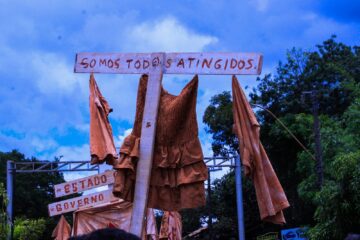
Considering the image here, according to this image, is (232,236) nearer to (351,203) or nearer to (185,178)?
(351,203)

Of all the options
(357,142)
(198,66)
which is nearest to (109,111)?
(198,66)

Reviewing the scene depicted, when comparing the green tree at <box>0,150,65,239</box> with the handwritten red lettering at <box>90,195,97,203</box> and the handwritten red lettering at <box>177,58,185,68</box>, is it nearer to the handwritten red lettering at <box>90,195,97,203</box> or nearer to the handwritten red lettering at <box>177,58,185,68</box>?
the handwritten red lettering at <box>90,195,97,203</box>

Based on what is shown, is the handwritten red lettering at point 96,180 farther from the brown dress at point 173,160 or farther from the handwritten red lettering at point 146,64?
the handwritten red lettering at point 146,64

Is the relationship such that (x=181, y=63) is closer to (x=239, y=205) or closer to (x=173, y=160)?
(x=173, y=160)

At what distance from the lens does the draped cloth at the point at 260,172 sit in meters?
4.88

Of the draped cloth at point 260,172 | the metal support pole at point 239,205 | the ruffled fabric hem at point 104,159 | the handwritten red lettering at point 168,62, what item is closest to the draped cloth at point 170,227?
the ruffled fabric hem at point 104,159

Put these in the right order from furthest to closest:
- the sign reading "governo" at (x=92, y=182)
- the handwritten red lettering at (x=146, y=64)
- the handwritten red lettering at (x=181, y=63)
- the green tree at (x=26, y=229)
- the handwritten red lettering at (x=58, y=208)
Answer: the green tree at (x=26, y=229), the handwritten red lettering at (x=58, y=208), the sign reading "governo" at (x=92, y=182), the handwritten red lettering at (x=146, y=64), the handwritten red lettering at (x=181, y=63)

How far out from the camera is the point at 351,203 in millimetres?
14891

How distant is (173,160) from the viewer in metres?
5.18

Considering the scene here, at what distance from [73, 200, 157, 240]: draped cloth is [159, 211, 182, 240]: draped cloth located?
3.06 ft

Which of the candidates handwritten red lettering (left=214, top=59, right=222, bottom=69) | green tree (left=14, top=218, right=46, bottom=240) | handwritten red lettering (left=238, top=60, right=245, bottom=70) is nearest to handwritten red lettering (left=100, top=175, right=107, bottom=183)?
handwritten red lettering (left=214, top=59, right=222, bottom=69)

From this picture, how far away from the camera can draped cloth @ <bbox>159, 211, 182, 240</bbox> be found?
12.0 m

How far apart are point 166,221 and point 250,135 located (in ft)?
24.2

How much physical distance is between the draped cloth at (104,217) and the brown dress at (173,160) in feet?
16.7
